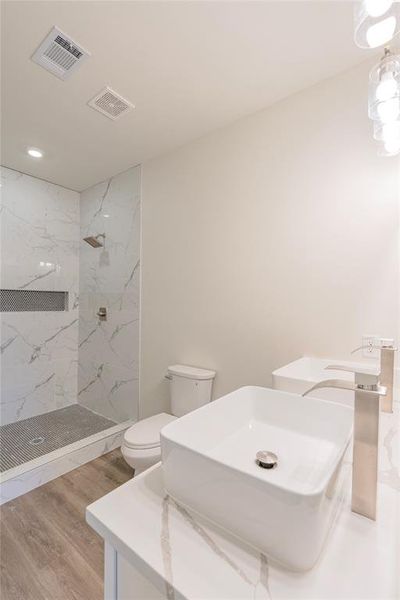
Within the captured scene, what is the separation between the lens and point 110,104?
1.79 meters

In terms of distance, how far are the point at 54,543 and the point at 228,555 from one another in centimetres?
156

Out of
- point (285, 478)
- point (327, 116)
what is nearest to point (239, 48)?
point (327, 116)

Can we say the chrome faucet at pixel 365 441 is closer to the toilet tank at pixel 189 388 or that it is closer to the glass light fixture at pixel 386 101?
the glass light fixture at pixel 386 101

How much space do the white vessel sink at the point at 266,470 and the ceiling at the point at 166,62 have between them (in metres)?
1.60

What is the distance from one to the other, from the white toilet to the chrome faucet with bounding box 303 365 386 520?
1363 mm

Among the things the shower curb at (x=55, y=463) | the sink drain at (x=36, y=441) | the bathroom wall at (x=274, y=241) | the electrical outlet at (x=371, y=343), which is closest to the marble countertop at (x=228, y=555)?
the electrical outlet at (x=371, y=343)

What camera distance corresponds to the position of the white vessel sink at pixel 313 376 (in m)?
1.09

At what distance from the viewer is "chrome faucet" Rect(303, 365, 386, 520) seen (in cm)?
58

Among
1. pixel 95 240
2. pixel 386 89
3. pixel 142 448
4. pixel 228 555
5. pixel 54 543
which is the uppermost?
pixel 386 89

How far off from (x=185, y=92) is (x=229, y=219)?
0.79 meters

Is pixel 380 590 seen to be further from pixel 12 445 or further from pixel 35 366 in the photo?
pixel 35 366

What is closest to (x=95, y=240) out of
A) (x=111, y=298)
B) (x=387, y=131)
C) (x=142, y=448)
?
(x=111, y=298)

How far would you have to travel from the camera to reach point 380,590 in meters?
0.44

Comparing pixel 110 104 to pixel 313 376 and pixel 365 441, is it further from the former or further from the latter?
pixel 365 441
